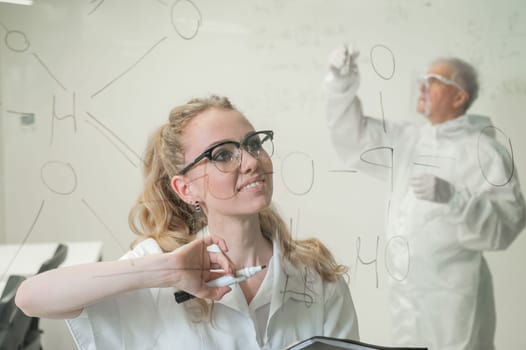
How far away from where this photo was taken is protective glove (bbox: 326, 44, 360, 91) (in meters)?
0.91

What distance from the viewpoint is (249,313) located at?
822mm

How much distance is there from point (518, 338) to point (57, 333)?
2.79ft

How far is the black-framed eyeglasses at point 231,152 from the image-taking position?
770mm

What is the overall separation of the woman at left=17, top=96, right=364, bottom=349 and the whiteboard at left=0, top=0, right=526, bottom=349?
36 mm

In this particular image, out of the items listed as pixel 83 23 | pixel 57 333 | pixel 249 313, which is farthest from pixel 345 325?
pixel 83 23

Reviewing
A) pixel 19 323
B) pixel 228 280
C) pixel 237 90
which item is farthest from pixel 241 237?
pixel 19 323

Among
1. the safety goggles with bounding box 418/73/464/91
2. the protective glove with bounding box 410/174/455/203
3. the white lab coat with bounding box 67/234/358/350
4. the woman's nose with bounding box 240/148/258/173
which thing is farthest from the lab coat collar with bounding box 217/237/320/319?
the safety goggles with bounding box 418/73/464/91

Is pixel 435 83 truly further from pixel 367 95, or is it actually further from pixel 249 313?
pixel 249 313

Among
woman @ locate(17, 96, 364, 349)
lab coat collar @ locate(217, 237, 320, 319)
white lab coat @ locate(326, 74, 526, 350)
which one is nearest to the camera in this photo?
woman @ locate(17, 96, 364, 349)

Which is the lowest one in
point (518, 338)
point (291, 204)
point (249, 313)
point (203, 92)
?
point (518, 338)

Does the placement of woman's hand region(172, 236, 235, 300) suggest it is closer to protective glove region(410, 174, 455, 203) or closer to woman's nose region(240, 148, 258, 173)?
woman's nose region(240, 148, 258, 173)

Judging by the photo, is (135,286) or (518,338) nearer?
(135,286)

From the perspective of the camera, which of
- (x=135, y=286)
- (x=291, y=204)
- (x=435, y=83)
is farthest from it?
(x=435, y=83)

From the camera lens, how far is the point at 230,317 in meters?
0.81
